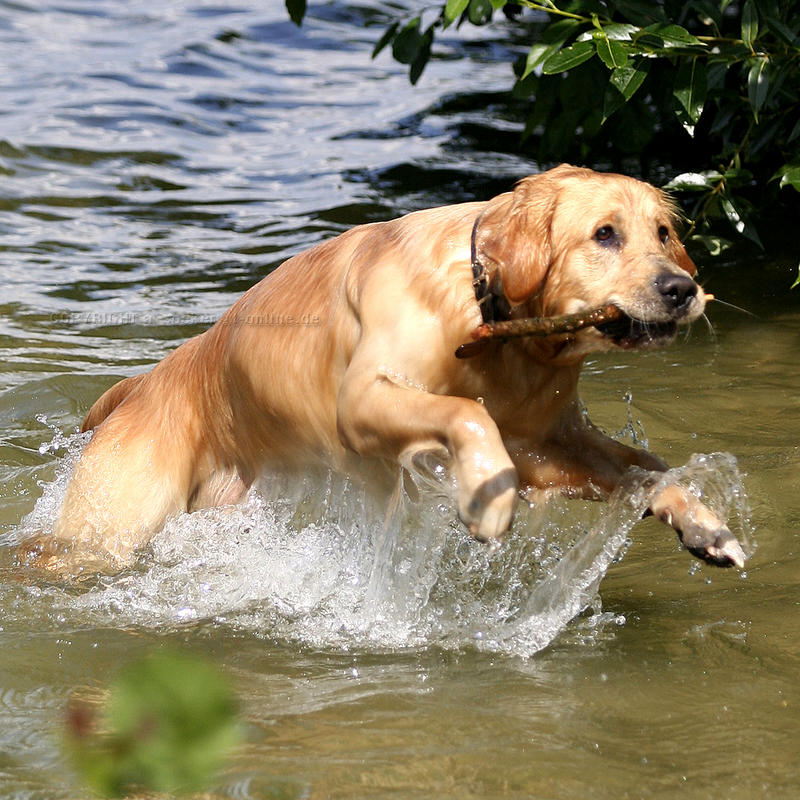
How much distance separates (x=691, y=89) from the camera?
5.61 meters


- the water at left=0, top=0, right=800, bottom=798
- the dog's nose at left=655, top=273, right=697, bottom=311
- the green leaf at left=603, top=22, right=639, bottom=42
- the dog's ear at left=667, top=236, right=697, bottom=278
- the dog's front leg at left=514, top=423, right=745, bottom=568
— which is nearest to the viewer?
the water at left=0, top=0, right=800, bottom=798

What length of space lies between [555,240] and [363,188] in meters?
6.65

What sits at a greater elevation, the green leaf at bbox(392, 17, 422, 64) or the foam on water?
the green leaf at bbox(392, 17, 422, 64)

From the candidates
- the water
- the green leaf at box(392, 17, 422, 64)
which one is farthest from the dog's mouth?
the green leaf at box(392, 17, 422, 64)

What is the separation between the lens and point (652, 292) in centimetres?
338

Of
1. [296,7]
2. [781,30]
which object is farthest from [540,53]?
[296,7]

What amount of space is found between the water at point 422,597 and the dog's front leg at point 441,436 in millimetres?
278

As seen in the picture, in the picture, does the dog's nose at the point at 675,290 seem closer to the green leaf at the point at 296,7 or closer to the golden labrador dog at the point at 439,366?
the golden labrador dog at the point at 439,366

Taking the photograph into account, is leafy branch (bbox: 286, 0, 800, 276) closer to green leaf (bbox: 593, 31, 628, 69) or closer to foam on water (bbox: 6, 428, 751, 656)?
green leaf (bbox: 593, 31, 628, 69)

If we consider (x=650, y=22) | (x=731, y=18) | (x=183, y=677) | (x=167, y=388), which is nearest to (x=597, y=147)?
(x=731, y=18)

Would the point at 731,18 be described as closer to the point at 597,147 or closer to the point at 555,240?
the point at 597,147

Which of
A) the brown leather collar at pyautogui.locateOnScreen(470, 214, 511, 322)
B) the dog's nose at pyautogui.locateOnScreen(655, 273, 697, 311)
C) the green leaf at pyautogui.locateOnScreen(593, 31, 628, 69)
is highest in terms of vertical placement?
Answer: the green leaf at pyautogui.locateOnScreen(593, 31, 628, 69)

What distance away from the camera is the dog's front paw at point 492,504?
3.23m

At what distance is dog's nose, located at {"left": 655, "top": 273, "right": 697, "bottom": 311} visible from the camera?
3.36 metres
